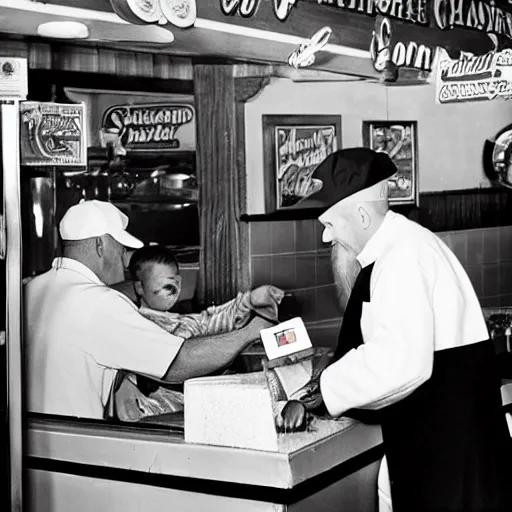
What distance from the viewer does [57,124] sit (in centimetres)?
344

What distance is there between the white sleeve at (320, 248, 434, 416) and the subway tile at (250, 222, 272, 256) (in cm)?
59

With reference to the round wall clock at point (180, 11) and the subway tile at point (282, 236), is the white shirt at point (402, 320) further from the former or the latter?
the round wall clock at point (180, 11)

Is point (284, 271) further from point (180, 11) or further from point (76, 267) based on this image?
point (180, 11)

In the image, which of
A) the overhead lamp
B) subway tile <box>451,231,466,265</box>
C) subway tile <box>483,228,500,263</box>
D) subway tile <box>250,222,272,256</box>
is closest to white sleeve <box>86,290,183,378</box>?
subway tile <box>250,222,272,256</box>

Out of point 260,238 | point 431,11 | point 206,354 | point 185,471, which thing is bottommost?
point 185,471

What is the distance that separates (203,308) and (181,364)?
0.19m

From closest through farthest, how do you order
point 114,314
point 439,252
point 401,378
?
point 401,378 → point 439,252 → point 114,314

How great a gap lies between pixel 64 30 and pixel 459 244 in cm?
204

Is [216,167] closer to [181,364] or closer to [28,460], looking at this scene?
[181,364]

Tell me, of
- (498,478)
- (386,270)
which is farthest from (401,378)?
(498,478)

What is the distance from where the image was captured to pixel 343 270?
370cm

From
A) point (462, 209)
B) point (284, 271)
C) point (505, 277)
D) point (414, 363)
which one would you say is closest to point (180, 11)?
point (284, 271)

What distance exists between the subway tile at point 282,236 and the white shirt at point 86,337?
0.48 metres

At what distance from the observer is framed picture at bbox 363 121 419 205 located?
417 centimetres
